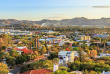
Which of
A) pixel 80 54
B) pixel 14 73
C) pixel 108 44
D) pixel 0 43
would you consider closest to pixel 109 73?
pixel 80 54

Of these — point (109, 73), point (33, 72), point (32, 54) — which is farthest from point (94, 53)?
point (33, 72)

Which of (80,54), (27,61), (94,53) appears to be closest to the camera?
(80,54)

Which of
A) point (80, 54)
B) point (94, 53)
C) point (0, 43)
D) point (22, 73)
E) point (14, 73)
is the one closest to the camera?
point (22, 73)

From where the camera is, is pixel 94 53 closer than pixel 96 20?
Yes

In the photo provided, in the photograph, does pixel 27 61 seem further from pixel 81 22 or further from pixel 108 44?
pixel 81 22

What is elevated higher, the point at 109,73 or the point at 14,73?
the point at 109,73

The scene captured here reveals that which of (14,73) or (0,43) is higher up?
(0,43)

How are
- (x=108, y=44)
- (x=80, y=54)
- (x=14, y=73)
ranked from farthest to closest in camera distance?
(x=108, y=44) < (x=80, y=54) < (x=14, y=73)

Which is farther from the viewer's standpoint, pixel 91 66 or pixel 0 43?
pixel 0 43

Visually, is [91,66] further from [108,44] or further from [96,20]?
[96,20]
